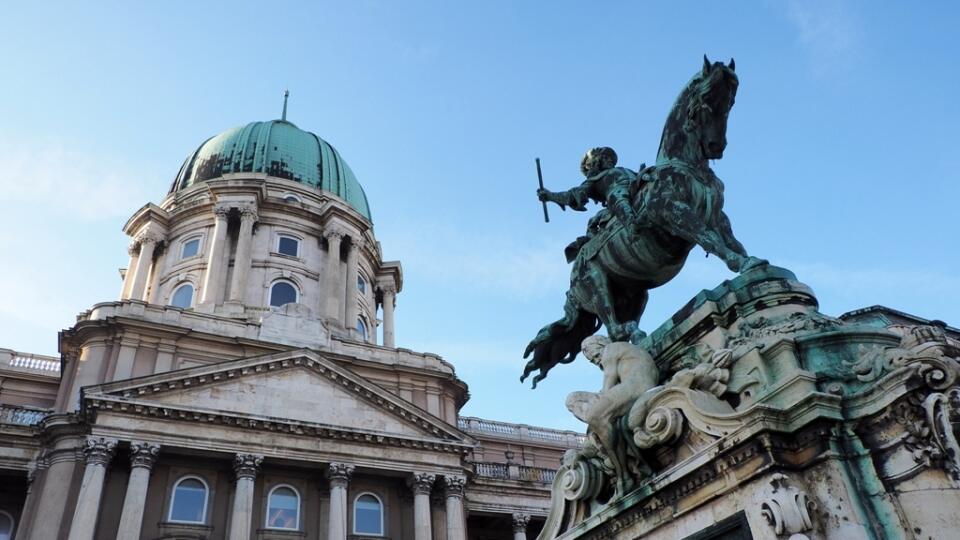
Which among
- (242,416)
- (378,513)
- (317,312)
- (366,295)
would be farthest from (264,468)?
(366,295)

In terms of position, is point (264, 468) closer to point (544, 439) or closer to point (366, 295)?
point (544, 439)

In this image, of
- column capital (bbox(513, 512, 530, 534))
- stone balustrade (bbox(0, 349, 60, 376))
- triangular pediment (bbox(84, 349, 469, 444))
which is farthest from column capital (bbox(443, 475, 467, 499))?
stone balustrade (bbox(0, 349, 60, 376))

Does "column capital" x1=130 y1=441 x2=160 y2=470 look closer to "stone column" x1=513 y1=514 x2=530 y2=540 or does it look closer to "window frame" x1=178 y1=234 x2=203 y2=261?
"stone column" x1=513 y1=514 x2=530 y2=540

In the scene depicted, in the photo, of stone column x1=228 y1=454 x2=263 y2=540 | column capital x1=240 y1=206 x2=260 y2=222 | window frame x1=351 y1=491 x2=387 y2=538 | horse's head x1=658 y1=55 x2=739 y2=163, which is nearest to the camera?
horse's head x1=658 y1=55 x2=739 y2=163

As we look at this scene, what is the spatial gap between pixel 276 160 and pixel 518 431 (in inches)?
932

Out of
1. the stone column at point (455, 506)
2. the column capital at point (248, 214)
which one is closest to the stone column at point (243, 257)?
the column capital at point (248, 214)

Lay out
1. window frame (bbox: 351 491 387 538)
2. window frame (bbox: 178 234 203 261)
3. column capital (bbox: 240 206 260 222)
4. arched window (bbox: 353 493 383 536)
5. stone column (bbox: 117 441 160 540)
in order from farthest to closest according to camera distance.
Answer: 1. window frame (bbox: 178 234 203 261)
2. column capital (bbox: 240 206 260 222)
3. arched window (bbox: 353 493 383 536)
4. window frame (bbox: 351 491 387 538)
5. stone column (bbox: 117 441 160 540)

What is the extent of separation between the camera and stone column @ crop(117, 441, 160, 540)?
73.2 feet

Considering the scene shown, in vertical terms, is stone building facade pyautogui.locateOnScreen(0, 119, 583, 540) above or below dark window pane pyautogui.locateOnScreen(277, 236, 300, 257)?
below

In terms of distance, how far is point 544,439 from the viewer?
3750cm

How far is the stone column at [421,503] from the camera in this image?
2641cm

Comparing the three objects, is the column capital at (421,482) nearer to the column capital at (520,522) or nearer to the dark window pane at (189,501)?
the column capital at (520,522)

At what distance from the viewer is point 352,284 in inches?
1665

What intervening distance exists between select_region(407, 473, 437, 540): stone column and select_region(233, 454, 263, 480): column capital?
582 centimetres
